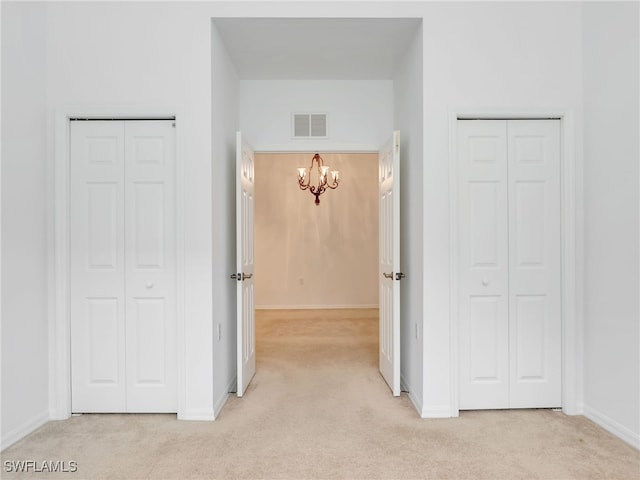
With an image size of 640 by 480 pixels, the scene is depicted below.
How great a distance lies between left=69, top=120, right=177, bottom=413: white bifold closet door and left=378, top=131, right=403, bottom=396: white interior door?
1.69m

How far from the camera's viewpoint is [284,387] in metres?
3.76

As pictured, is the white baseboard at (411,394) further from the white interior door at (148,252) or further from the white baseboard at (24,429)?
the white baseboard at (24,429)

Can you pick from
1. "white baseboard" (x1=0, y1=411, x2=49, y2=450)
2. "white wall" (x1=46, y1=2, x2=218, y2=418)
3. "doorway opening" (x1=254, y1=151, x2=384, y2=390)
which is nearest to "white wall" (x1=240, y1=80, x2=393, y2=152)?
"white wall" (x1=46, y1=2, x2=218, y2=418)

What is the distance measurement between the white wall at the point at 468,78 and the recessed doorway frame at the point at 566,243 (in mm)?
42

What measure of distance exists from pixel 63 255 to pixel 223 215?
1.15 metres

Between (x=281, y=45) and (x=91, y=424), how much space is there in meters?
3.15

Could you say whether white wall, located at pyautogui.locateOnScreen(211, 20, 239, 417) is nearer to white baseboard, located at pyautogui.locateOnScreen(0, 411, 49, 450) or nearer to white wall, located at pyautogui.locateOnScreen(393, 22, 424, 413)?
white baseboard, located at pyautogui.locateOnScreen(0, 411, 49, 450)

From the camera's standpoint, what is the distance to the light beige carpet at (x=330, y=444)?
2354 millimetres

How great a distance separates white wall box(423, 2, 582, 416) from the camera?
10.2 ft

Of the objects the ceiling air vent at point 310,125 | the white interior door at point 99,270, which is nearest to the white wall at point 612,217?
the ceiling air vent at point 310,125

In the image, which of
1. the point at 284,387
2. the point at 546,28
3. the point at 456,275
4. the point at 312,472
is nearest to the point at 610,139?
the point at 546,28

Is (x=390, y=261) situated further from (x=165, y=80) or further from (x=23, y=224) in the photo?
(x=23, y=224)

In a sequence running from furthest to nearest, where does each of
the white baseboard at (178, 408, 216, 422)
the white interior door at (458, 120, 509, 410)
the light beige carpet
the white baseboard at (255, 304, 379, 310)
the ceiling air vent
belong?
the white baseboard at (255, 304, 379, 310), the ceiling air vent, the white interior door at (458, 120, 509, 410), the white baseboard at (178, 408, 216, 422), the light beige carpet

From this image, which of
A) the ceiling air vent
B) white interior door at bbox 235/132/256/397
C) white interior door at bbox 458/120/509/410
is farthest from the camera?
the ceiling air vent
